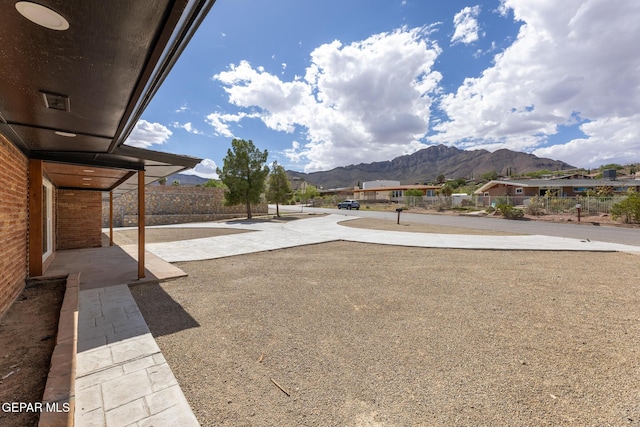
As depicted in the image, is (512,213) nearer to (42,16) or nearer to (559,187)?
(559,187)

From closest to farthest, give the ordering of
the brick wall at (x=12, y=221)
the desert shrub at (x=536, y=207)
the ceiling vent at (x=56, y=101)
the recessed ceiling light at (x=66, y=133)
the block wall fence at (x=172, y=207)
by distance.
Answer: the ceiling vent at (x=56, y=101), the recessed ceiling light at (x=66, y=133), the brick wall at (x=12, y=221), the block wall fence at (x=172, y=207), the desert shrub at (x=536, y=207)

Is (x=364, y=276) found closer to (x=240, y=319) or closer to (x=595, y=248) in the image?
(x=240, y=319)

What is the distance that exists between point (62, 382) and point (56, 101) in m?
2.53

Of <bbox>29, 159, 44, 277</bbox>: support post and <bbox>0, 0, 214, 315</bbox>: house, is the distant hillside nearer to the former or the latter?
<bbox>29, 159, 44, 277</bbox>: support post

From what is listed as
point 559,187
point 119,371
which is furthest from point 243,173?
point 559,187

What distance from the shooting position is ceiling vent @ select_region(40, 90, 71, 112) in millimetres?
2470

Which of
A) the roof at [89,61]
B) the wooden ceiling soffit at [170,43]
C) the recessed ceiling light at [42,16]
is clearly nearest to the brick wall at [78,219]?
the roof at [89,61]

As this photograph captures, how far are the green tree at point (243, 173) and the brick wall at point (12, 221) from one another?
17565 mm

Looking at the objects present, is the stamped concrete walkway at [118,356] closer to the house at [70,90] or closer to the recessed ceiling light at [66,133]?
the house at [70,90]

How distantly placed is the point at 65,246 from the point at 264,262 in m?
8.02

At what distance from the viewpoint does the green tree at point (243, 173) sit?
2262 centimetres

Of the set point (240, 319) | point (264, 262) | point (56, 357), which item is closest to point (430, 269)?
point (264, 262)

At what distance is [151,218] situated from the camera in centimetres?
1978

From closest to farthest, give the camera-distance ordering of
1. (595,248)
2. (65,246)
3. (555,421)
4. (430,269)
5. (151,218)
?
(555,421), (430,269), (595,248), (65,246), (151,218)
